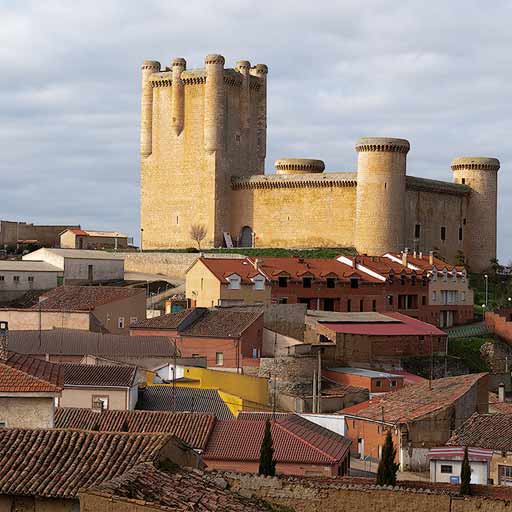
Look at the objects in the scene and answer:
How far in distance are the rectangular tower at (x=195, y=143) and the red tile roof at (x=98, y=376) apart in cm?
4797

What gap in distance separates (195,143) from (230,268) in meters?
25.2

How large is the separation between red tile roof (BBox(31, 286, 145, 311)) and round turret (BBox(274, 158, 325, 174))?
104 feet

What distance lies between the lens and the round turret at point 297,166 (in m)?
82.6

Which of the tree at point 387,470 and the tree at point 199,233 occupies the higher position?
the tree at point 199,233

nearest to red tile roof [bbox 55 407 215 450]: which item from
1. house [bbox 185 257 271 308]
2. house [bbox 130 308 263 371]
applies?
house [bbox 130 308 263 371]

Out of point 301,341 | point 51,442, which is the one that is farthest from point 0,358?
point 301,341

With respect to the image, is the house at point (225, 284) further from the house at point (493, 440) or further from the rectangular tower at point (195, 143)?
the house at point (493, 440)

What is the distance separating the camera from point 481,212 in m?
83.1

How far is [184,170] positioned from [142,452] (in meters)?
67.4

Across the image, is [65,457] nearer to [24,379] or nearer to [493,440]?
[24,379]

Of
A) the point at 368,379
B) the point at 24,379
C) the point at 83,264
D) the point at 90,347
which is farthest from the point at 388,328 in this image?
the point at 24,379

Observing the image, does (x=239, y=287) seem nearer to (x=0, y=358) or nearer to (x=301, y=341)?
(x=301, y=341)

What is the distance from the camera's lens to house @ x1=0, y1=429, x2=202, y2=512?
13.0 m

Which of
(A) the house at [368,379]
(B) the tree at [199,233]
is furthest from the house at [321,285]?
(B) the tree at [199,233]
